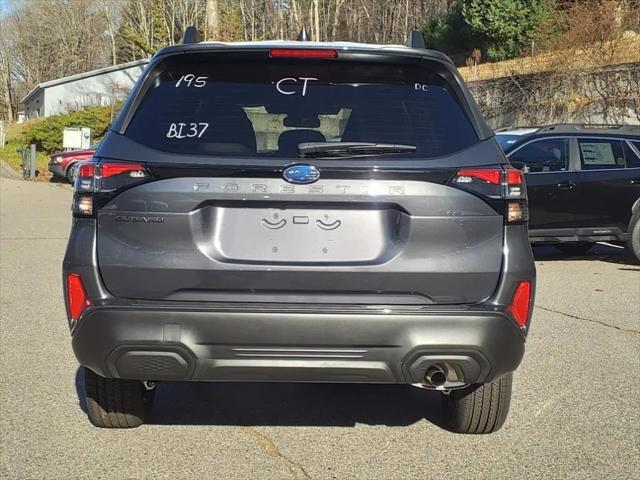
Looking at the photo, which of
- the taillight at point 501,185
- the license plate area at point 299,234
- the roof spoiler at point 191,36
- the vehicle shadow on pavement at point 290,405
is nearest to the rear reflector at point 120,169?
the license plate area at point 299,234

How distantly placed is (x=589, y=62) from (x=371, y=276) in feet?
68.1

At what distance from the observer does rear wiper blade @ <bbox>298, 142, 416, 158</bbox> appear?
3.22 metres

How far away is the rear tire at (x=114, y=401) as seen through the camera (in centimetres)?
381

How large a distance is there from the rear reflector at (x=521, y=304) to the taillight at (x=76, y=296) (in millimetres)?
1807

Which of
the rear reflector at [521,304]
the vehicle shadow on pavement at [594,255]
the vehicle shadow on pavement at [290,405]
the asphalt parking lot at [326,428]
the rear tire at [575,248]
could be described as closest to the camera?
the rear reflector at [521,304]

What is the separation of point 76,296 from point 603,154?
8579 millimetres

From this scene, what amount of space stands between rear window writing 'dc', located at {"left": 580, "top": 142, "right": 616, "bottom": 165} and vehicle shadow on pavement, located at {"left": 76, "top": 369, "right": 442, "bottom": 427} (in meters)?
6.37

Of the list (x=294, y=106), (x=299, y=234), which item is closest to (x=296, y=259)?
(x=299, y=234)

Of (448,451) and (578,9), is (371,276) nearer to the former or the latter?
(448,451)

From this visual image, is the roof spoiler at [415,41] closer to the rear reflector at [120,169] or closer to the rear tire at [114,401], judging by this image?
the rear reflector at [120,169]

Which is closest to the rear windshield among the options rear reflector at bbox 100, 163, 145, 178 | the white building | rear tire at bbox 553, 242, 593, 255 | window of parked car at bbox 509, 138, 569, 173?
rear reflector at bbox 100, 163, 145, 178

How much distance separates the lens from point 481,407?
3906 mm

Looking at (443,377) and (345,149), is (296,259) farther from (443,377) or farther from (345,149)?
(443,377)

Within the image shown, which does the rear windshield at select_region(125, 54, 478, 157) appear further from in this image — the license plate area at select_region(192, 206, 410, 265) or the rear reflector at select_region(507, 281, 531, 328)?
the rear reflector at select_region(507, 281, 531, 328)
